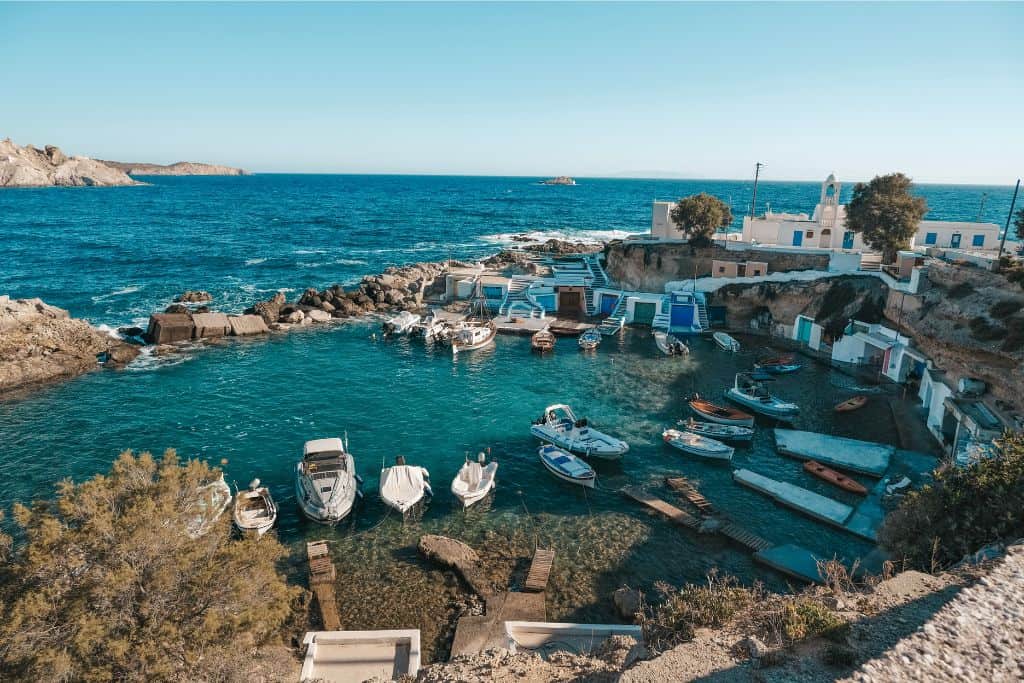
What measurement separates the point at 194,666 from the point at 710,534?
19.6 metres

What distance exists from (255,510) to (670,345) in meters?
35.2

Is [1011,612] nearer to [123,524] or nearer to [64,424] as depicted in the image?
[123,524]

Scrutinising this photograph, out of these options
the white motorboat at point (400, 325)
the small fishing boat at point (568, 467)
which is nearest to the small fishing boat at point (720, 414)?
the small fishing boat at point (568, 467)

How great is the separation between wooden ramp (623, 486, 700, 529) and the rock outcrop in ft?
129

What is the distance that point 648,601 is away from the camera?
2122 centimetres

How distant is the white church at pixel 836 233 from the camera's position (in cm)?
5659

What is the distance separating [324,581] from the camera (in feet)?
72.6

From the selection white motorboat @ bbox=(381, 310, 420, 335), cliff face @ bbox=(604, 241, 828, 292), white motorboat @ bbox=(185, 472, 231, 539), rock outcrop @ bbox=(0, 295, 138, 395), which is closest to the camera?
white motorboat @ bbox=(185, 472, 231, 539)

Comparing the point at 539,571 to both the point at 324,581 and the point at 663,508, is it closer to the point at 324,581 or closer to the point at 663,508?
the point at 663,508

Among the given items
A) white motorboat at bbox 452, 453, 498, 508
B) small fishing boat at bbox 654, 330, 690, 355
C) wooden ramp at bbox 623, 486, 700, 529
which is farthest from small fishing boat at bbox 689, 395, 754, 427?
white motorboat at bbox 452, 453, 498, 508

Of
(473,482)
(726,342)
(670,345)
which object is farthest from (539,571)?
(726,342)

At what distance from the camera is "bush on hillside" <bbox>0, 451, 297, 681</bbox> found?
12.7 meters

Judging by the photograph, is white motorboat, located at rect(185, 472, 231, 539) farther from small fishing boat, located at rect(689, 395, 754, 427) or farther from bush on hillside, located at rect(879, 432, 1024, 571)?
small fishing boat, located at rect(689, 395, 754, 427)

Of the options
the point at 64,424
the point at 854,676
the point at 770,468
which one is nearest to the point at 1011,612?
the point at 854,676
